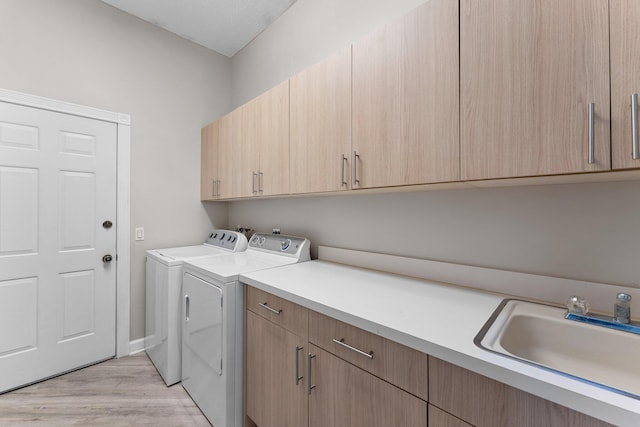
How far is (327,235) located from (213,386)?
3.94ft

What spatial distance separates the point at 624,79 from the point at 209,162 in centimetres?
281

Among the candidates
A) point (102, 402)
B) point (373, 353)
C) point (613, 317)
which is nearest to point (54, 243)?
point (102, 402)

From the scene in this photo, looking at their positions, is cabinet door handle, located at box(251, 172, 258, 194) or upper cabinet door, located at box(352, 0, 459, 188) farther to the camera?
cabinet door handle, located at box(251, 172, 258, 194)

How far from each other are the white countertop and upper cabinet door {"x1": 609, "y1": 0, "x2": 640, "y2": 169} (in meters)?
0.63

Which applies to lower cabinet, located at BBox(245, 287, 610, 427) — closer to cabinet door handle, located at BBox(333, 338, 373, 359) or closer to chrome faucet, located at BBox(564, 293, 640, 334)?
cabinet door handle, located at BBox(333, 338, 373, 359)

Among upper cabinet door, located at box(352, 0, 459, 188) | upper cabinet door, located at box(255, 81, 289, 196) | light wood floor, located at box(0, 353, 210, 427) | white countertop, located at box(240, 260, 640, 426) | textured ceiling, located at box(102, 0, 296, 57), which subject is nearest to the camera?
white countertop, located at box(240, 260, 640, 426)

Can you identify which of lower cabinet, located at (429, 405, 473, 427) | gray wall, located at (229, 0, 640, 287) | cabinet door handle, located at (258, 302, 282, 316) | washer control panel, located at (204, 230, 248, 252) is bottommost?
lower cabinet, located at (429, 405, 473, 427)

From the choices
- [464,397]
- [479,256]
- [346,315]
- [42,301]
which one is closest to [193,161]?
[42,301]

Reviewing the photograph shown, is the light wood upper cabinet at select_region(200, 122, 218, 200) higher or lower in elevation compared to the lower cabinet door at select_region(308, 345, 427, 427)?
higher

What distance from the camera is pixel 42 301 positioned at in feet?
6.76

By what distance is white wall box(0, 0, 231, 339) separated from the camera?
6.64 ft

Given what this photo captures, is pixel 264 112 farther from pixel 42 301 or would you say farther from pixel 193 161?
pixel 42 301

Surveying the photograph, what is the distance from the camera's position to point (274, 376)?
1.37 m

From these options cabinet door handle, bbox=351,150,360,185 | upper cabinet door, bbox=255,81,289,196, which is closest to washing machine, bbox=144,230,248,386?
upper cabinet door, bbox=255,81,289,196
